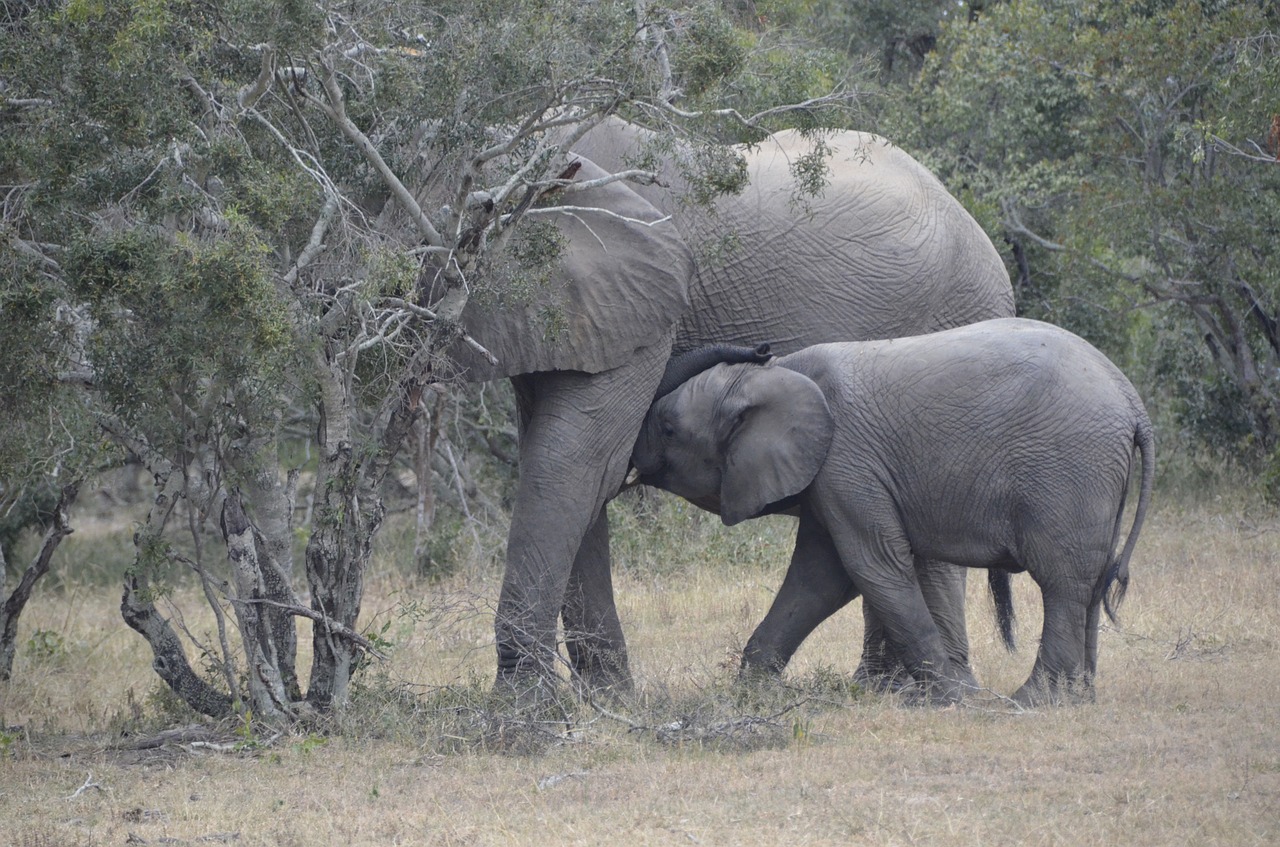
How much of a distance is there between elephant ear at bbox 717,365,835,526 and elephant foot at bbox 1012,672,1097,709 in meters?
1.54

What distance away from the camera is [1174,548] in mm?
13055

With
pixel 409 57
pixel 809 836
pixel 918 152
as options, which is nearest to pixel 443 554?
pixel 918 152

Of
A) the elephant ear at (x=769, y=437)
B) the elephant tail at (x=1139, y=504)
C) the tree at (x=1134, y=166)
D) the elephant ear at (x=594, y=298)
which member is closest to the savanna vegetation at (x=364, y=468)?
the elephant ear at (x=594, y=298)

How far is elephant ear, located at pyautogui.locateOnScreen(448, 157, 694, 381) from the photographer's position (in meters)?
8.49

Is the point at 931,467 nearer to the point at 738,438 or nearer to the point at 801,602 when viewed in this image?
the point at 801,602

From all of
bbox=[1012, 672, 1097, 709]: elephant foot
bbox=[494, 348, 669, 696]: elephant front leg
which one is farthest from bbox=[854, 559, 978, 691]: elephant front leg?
bbox=[494, 348, 669, 696]: elephant front leg

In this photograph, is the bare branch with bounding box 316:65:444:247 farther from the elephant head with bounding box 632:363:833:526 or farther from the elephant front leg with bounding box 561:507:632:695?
the elephant front leg with bounding box 561:507:632:695

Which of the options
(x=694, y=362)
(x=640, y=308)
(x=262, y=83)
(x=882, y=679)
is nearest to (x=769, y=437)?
(x=694, y=362)

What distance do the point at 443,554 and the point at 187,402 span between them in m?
7.51

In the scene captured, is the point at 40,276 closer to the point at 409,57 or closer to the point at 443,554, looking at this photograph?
the point at 409,57

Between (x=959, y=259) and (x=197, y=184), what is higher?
(x=197, y=184)

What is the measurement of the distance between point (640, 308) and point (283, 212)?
2.32 metres

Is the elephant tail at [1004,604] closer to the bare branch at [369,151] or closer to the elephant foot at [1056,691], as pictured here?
the elephant foot at [1056,691]

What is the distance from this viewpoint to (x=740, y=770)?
261 inches
